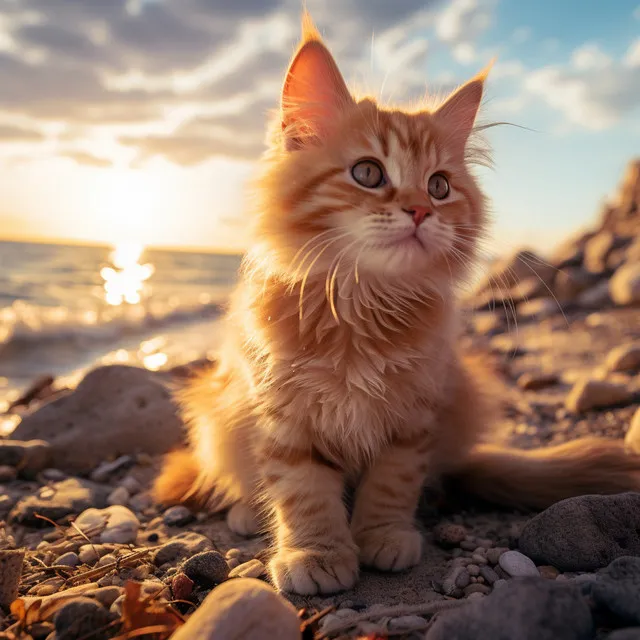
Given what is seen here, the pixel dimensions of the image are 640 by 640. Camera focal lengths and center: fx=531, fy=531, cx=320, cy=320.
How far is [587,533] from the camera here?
4.49ft

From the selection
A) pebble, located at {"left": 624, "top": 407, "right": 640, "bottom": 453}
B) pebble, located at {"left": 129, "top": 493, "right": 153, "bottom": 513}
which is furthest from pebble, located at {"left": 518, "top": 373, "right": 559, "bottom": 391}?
pebble, located at {"left": 129, "top": 493, "right": 153, "bottom": 513}

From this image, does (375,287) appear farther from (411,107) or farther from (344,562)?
(411,107)

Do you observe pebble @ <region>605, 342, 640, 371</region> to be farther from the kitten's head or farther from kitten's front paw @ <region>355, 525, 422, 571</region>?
kitten's front paw @ <region>355, 525, 422, 571</region>

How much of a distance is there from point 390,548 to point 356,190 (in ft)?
3.30

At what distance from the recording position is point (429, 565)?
1.54 metres

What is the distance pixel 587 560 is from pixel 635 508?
21cm

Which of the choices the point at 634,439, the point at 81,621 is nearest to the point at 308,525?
the point at 81,621

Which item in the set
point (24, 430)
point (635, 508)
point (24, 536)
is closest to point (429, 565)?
point (635, 508)

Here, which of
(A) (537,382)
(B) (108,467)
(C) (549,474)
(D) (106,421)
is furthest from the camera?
(A) (537,382)

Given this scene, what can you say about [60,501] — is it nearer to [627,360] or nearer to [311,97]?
[311,97]

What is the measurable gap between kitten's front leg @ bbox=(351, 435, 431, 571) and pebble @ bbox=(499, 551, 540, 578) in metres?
0.24

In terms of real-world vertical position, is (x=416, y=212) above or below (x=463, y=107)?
below

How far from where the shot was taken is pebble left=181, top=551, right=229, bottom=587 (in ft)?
4.45

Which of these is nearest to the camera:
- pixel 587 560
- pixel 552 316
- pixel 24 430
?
pixel 587 560
